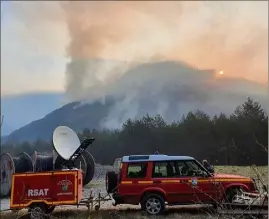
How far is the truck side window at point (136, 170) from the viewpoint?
35.6 feet

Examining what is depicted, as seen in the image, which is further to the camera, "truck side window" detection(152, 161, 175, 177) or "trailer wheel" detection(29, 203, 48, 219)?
"truck side window" detection(152, 161, 175, 177)

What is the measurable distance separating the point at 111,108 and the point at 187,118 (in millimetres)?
6291

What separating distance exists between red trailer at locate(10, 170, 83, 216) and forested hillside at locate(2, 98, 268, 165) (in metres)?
3.89

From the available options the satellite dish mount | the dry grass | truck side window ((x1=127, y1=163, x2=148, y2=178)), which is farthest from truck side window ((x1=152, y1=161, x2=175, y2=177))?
the satellite dish mount

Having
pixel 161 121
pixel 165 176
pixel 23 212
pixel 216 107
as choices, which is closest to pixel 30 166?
pixel 23 212

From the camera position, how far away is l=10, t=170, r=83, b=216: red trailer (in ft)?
35.7

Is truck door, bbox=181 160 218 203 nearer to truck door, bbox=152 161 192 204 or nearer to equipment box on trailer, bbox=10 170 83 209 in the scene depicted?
truck door, bbox=152 161 192 204

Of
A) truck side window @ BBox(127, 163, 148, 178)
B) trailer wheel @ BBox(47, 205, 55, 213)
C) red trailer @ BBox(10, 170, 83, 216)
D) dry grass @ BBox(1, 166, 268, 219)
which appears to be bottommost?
dry grass @ BBox(1, 166, 268, 219)

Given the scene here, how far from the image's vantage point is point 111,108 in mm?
22391

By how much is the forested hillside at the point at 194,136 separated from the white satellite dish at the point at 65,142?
8.03 ft

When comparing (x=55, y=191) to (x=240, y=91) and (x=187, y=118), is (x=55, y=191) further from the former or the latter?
(x=240, y=91)

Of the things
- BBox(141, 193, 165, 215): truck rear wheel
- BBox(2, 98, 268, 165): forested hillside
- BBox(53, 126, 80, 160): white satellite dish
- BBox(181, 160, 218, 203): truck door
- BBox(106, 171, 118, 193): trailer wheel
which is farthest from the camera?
BBox(2, 98, 268, 165): forested hillside

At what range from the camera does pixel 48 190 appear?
1091 cm

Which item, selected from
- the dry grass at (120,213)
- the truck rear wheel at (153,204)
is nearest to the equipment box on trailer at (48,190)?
the dry grass at (120,213)
